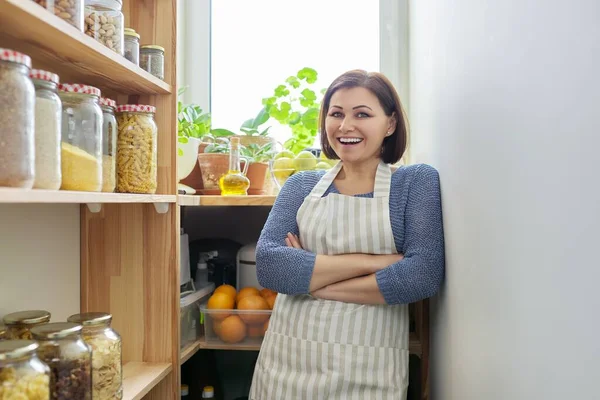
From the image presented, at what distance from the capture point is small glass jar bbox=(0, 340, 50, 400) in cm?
68

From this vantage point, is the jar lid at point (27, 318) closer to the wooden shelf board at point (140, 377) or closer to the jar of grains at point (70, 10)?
the wooden shelf board at point (140, 377)

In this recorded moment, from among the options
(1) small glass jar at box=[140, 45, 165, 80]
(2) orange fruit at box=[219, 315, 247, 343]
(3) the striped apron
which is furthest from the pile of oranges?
(1) small glass jar at box=[140, 45, 165, 80]

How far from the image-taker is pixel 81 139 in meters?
0.88

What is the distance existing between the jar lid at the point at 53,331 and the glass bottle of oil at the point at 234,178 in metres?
0.83

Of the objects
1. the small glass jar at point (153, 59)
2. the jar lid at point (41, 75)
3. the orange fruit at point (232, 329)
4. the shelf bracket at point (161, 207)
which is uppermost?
the small glass jar at point (153, 59)

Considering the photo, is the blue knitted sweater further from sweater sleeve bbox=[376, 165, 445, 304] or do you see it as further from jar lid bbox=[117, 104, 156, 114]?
jar lid bbox=[117, 104, 156, 114]

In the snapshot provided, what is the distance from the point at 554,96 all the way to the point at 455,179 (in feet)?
1.81

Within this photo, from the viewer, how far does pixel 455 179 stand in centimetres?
109

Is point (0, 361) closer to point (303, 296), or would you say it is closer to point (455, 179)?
point (303, 296)

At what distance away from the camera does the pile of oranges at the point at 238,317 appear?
5.02ft

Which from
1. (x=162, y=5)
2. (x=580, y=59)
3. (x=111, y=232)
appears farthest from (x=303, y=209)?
(x=580, y=59)

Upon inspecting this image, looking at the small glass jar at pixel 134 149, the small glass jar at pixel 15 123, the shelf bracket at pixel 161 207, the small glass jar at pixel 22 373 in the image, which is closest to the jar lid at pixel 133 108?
the small glass jar at pixel 134 149

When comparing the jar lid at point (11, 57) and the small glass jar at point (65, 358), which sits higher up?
the jar lid at point (11, 57)

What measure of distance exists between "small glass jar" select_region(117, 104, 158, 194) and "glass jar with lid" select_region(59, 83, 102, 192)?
0.17 meters
